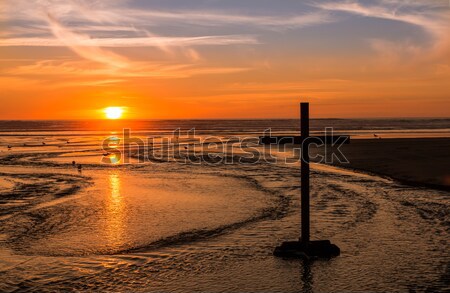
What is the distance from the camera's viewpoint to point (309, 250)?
1043 cm

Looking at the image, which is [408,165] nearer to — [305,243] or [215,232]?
[215,232]

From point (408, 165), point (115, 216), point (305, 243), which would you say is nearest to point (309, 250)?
point (305, 243)

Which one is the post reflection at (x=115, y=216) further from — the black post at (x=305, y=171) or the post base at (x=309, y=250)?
the black post at (x=305, y=171)

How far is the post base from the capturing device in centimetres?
1039

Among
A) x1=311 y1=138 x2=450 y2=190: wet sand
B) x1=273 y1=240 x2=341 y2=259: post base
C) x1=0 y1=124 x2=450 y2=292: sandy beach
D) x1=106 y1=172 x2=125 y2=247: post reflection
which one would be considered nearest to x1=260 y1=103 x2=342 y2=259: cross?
x1=273 y1=240 x2=341 y2=259: post base

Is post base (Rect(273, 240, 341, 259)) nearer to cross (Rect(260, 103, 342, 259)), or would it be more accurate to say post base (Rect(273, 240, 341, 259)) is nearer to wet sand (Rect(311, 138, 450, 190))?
cross (Rect(260, 103, 342, 259))

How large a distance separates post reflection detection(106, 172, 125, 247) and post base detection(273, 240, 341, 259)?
4152 millimetres

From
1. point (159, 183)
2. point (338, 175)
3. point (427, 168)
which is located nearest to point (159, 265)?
point (159, 183)

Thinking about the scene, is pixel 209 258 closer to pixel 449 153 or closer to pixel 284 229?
pixel 284 229

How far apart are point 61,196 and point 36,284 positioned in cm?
1065

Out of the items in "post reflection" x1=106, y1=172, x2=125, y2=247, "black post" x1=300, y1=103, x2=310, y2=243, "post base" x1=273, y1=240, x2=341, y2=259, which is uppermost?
"black post" x1=300, y1=103, x2=310, y2=243

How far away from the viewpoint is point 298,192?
1989 cm

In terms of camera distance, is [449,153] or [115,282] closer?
[115,282]

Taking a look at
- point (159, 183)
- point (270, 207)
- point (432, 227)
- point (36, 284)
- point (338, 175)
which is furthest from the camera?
point (338, 175)
